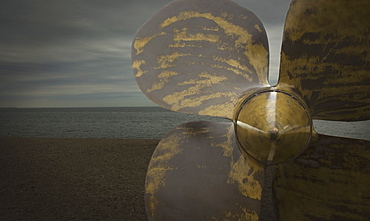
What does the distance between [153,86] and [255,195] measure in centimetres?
124

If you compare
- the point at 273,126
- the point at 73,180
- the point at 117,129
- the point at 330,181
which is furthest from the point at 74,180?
the point at 117,129

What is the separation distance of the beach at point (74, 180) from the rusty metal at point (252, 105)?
5.57ft

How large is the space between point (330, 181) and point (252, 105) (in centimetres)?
96

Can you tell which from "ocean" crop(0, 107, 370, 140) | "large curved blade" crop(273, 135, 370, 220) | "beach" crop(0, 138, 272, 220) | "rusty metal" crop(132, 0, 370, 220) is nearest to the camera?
"rusty metal" crop(132, 0, 370, 220)

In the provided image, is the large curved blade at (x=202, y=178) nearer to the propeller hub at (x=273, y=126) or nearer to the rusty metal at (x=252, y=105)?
the rusty metal at (x=252, y=105)

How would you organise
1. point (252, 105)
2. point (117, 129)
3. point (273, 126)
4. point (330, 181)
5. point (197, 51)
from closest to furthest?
1. point (273, 126)
2. point (252, 105)
3. point (330, 181)
4. point (197, 51)
5. point (117, 129)

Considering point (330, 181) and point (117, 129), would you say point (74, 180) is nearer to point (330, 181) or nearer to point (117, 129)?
point (330, 181)

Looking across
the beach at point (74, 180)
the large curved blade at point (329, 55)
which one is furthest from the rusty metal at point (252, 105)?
the beach at point (74, 180)

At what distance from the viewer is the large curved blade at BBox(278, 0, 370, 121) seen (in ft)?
7.60

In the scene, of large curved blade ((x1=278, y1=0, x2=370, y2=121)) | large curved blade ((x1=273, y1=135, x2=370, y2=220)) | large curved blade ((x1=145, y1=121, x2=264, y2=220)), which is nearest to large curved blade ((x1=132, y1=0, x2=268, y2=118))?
large curved blade ((x1=145, y1=121, x2=264, y2=220))

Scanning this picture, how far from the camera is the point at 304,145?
2.22 metres

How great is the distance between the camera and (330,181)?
2623 millimetres

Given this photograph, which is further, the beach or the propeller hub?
the beach

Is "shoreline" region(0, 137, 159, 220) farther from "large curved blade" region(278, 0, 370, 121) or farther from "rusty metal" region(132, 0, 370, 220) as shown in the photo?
"large curved blade" region(278, 0, 370, 121)
